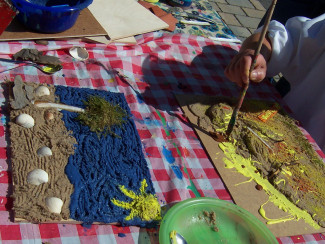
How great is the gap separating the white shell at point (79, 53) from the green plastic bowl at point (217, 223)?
749mm

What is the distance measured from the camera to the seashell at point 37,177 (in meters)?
0.87

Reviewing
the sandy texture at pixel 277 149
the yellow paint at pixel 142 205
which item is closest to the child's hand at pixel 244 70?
the sandy texture at pixel 277 149

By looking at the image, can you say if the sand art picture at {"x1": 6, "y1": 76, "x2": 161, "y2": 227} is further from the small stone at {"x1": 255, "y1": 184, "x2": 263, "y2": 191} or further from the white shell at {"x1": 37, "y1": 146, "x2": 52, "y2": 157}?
the small stone at {"x1": 255, "y1": 184, "x2": 263, "y2": 191}

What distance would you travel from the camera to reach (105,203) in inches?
36.0

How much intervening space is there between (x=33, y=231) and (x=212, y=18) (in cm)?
154

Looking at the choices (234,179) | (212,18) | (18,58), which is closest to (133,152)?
(234,179)

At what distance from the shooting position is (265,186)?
3.78 feet

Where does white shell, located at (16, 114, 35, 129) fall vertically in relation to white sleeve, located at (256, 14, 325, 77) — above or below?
below

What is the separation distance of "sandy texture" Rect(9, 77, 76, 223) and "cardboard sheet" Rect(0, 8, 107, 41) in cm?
39

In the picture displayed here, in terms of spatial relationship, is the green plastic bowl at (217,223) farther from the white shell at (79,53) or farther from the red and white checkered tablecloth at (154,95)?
the white shell at (79,53)

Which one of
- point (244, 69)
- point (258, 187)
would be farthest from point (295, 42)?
point (258, 187)

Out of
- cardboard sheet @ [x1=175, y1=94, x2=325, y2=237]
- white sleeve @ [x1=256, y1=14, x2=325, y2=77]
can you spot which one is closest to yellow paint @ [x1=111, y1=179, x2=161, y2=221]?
cardboard sheet @ [x1=175, y1=94, x2=325, y2=237]

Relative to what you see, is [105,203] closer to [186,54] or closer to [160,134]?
[160,134]

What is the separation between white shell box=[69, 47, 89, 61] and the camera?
4.63ft
